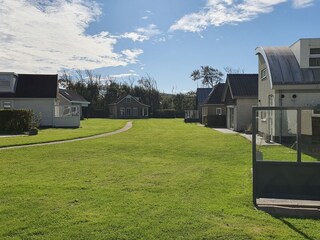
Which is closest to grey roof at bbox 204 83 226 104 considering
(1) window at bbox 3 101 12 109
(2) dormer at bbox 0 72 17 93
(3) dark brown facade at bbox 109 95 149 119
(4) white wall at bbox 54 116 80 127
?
(4) white wall at bbox 54 116 80 127

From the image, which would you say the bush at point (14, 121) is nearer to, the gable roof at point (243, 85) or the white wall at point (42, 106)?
the white wall at point (42, 106)

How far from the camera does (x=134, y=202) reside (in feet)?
22.7

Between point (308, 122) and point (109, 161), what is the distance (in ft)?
24.5

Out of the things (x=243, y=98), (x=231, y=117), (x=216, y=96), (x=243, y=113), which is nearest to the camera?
(x=243, y=98)

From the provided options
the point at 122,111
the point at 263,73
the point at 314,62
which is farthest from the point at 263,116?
the point at 122,111

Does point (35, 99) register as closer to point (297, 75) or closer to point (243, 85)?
A: point (243, 85)

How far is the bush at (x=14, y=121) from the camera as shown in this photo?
27.3 m

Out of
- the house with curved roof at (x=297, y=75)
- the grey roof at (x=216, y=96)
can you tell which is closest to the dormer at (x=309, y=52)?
the house with curved roof at (x=297, y=75)

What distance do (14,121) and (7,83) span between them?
11.0m

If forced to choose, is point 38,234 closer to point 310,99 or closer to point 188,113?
point 310,99

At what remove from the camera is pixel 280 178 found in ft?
22.8

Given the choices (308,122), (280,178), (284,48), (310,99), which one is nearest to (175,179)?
(280,178)

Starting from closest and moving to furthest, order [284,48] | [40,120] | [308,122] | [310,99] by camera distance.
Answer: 1. [308,122]
2. [310,99]
3. [284,48]
4. [40,120]

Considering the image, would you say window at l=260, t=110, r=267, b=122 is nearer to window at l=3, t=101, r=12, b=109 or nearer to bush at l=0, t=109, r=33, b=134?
bush at l=0, t=109, r=33, b=134
